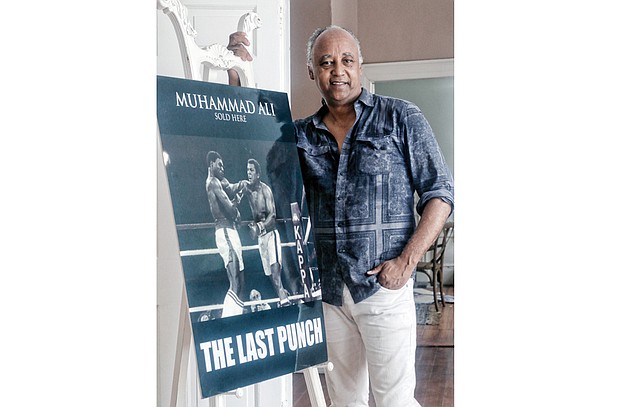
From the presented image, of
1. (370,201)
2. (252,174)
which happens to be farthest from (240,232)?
(370,201)

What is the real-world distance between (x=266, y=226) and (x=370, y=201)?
0.34m

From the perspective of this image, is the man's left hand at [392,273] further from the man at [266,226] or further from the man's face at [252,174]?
the man's face at [252,174]

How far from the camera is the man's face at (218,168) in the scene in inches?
85.7

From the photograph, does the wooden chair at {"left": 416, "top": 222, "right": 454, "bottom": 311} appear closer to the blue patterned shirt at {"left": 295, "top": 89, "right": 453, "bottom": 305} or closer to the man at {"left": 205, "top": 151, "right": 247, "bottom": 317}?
the blue patterned shirt at {"left": 295, "top": 89, "right": 453, "bottom": 305}

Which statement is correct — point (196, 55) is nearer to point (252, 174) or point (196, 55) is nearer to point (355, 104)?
point (252, 174)

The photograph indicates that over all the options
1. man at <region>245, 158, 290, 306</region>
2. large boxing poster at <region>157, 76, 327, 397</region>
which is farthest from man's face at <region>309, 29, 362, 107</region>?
man at <region>245, 158, 290, 306</region>

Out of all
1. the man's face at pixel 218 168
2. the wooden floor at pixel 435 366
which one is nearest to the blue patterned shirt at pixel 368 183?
the wooden floor at pixel 435 366

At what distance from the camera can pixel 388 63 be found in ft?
7.91

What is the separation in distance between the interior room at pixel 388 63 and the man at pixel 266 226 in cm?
31

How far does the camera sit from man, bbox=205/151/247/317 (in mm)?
2148

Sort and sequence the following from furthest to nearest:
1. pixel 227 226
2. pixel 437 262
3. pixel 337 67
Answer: pixel 337 67
pixel 437 262
pixel 227 226
